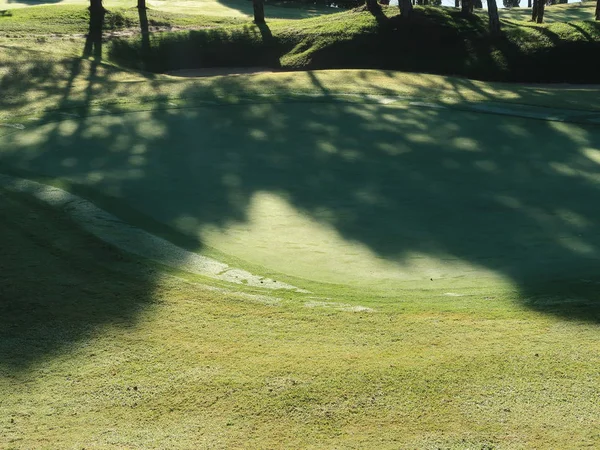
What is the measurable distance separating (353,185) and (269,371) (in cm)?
460

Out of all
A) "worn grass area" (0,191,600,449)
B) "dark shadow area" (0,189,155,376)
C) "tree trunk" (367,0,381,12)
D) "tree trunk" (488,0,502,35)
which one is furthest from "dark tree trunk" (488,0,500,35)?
"worn grass area" (0,191,600,449)

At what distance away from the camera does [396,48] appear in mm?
20469

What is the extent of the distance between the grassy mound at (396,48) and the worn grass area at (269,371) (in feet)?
48.2

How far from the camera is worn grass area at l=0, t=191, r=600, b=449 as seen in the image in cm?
439

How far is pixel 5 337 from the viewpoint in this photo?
17.6ft

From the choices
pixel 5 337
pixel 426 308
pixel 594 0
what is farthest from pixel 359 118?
pixel 594 0

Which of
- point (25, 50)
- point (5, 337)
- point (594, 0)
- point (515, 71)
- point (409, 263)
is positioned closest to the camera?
point (5, 337)

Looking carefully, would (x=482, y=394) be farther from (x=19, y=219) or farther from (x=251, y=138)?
(x=251, y=138)

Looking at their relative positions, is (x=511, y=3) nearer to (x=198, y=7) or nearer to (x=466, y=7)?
(x=198, y=7)

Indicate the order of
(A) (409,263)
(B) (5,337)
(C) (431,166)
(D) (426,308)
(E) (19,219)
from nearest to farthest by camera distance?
(B) (5,337), (D) (426,308), (A) (409,263), (E) (19,219), (C) (431,166)

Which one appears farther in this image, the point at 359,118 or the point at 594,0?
the point at 594,0

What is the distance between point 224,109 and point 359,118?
2143mm

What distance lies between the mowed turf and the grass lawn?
0.13 feet

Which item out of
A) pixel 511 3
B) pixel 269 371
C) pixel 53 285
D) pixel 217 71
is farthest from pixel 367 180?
pixel 511 3
